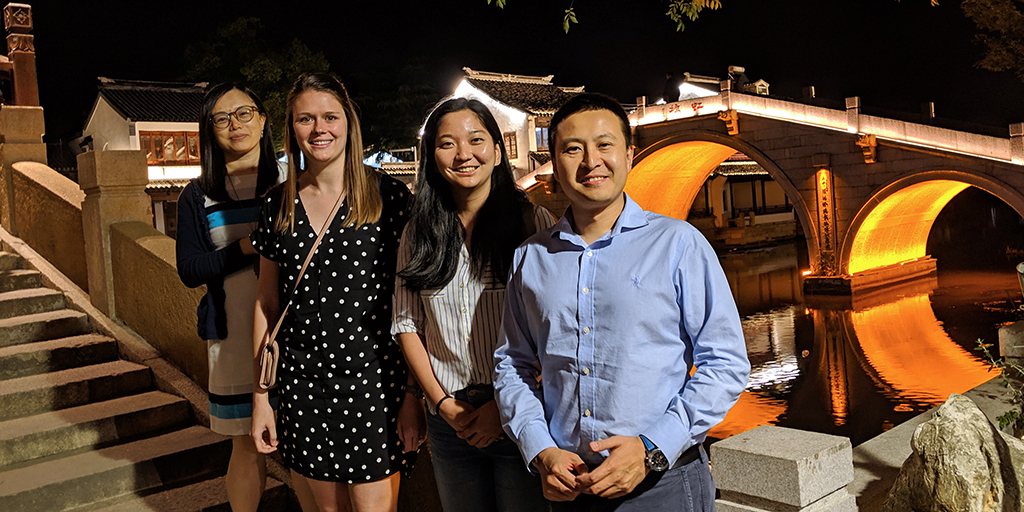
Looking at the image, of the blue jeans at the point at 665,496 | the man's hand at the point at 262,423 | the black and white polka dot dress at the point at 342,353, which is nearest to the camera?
the blue jeans at the point at 665,496

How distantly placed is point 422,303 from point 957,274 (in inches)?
774

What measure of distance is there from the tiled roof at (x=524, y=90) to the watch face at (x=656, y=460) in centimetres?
2474

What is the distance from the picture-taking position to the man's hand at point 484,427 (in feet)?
6.46

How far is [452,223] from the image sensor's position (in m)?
2.11

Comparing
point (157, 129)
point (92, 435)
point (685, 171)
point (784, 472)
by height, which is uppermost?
point (157, 129)

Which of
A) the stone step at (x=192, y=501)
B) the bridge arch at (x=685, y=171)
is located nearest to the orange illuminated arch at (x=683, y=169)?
the bridge arch at (x=685, y=171)

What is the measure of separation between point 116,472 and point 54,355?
1.34 meters

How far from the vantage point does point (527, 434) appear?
1.76 meters

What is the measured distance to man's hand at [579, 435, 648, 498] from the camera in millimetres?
1644

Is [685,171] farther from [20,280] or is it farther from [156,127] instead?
[20,280]

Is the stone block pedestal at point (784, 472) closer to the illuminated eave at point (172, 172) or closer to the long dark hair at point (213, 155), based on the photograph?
the long dark hair at point (213, 155)

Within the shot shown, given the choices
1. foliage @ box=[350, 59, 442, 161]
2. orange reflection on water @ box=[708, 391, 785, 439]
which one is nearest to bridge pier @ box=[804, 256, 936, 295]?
orange reflection on water @ box=[708, 391, 785, 439]

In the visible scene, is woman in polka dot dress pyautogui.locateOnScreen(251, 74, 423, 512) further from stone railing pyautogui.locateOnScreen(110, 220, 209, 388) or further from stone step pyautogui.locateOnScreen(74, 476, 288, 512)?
stone railing pyautogui.locateOnScreen(110, 220, 209, 388)

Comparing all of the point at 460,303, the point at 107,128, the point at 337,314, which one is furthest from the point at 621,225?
the point at 107,128
